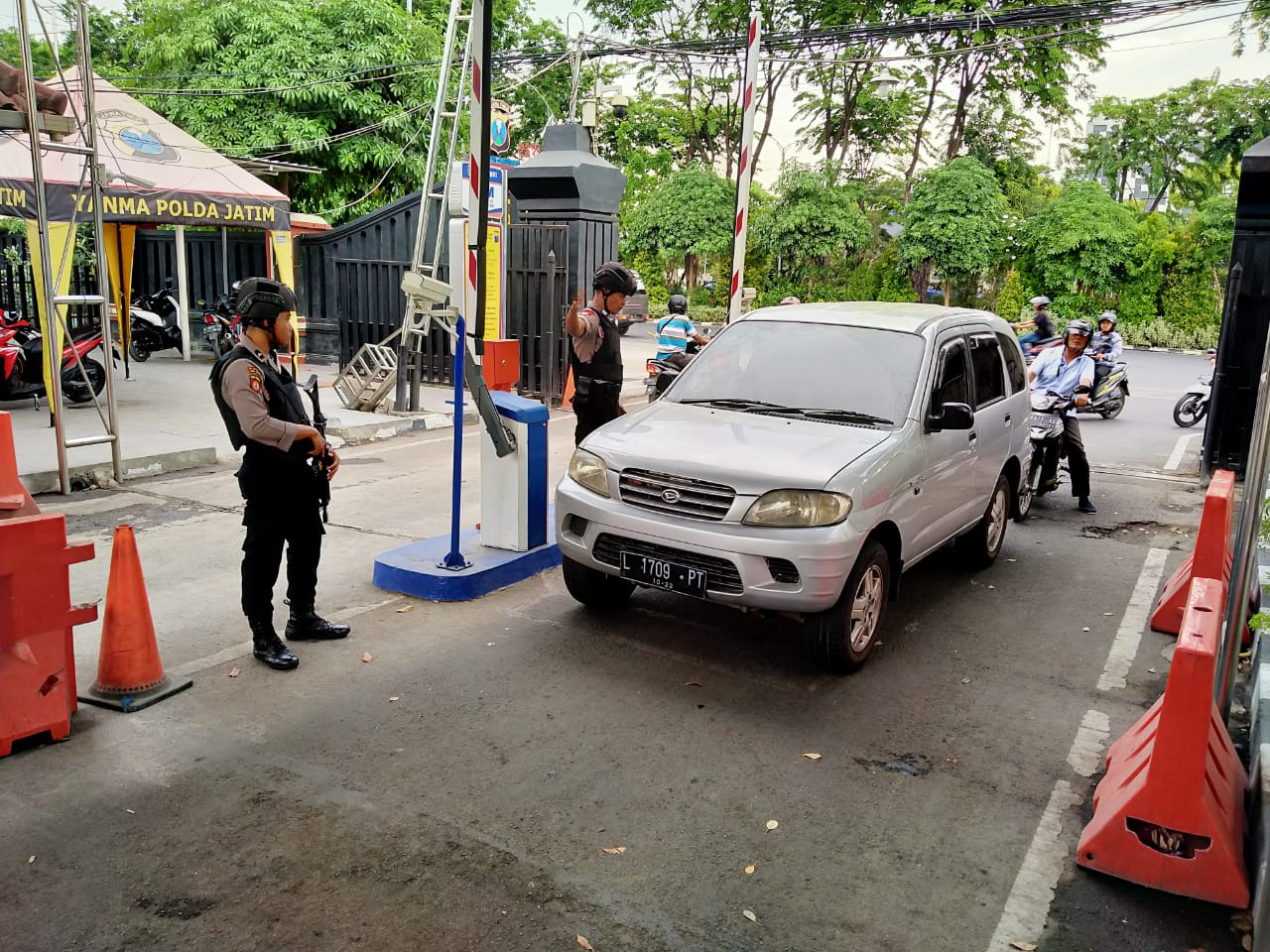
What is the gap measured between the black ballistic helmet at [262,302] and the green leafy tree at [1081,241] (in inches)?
1068

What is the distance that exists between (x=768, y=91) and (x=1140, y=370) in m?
18.2

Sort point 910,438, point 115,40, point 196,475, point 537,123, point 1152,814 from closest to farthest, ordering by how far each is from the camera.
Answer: point 1152,814, point 910,438, point 196,475, point 115,40, point 537,123

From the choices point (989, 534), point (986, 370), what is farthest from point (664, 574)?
point (989, 534)

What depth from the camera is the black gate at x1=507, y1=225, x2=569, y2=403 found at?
13938 millimetres

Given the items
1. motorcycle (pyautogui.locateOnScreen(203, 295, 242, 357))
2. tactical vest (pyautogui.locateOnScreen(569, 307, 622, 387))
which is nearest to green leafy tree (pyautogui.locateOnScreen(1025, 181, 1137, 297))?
motorcycle (pyautogui.locateOnScreen(203, 295, 242, 357))

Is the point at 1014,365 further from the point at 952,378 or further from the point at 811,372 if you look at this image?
the point at 811,372

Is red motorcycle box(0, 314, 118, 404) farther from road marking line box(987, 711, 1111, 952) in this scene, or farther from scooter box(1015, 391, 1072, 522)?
road marking line box(987, 711, 1111, 952)

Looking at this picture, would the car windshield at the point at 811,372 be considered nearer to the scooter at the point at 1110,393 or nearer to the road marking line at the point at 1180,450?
the road marking line at the point at 1180,450

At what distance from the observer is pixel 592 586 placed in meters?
5.88

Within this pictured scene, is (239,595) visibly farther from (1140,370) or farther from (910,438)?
(1140,370)

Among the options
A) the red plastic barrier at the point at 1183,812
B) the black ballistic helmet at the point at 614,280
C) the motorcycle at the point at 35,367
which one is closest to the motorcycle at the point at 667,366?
the black ballistic helmet at the point at 614,280

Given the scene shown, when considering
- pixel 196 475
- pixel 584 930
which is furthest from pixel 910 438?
pixel 196 475

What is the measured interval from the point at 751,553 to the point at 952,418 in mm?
1582

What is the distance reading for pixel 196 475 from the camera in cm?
944
